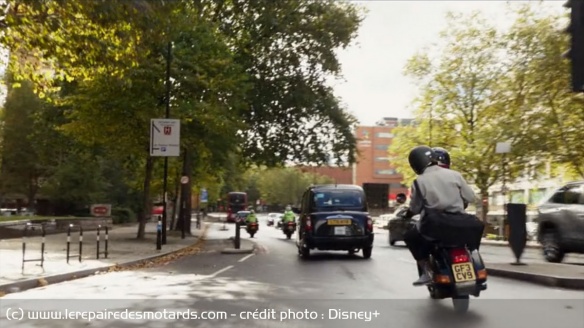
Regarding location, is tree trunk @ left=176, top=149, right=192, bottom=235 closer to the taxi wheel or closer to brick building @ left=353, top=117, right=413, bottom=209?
the taxi wheel

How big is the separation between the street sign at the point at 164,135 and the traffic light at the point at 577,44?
612 inches

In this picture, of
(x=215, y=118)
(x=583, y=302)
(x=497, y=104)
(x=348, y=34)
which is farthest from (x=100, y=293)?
(x=497, y=104)

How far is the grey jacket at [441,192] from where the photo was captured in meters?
6.89

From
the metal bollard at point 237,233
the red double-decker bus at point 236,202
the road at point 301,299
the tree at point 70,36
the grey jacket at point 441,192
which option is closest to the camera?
the road at point 301,299

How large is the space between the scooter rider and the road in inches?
29.7

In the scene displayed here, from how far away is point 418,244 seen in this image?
280 inches

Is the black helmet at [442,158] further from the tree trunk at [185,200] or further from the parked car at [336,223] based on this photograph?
the tree trunk at [185,200]

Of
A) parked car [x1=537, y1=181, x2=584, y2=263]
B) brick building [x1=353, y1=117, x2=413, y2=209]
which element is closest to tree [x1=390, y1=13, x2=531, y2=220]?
parked car [x1=537, y1=181, x2=584, y2=263]

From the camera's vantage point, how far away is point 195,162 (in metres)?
35.1

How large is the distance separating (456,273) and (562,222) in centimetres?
915

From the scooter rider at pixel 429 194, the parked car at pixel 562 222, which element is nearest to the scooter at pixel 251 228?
the parked car at pixel 562 222

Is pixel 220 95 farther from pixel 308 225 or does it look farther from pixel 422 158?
pixel 422 158

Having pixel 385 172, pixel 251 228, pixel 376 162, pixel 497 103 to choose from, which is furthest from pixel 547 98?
pixel 376 162

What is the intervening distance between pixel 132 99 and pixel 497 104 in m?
22.4
